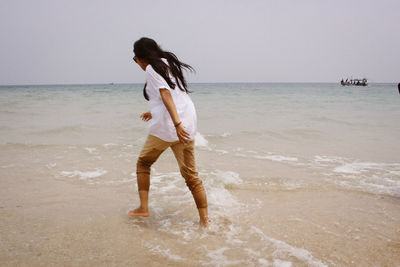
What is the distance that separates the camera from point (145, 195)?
119 inches

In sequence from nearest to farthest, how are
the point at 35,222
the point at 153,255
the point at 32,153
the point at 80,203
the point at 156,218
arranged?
1. the point at 153,255
2. the point at 35,222
3. the point at 156,218
4. the point at 80,203
5. the point at 32,153

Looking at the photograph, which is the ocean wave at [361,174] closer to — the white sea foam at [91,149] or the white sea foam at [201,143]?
the white sea foam at [201,143]

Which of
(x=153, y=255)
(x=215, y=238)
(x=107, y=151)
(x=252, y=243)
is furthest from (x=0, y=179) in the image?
(x=252, y=243)

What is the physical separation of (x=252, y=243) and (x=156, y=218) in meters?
1.08

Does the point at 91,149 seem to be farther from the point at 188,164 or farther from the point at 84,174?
the point at 188,164

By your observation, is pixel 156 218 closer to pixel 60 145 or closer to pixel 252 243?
pixel 252 243

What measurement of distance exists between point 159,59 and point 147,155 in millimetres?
904

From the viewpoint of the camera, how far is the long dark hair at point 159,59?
251cm

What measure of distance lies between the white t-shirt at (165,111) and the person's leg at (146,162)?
120mm

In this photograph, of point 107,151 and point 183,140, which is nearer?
point 183,140

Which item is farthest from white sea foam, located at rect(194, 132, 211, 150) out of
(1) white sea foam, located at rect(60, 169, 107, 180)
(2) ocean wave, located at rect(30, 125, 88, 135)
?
(2) ocean wave, located at rect(30, 125, 88, 135)

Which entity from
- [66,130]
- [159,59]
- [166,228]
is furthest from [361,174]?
[66,130]

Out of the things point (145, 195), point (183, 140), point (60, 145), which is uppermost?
point (183, 140)

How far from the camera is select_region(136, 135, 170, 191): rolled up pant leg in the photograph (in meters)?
2.74
